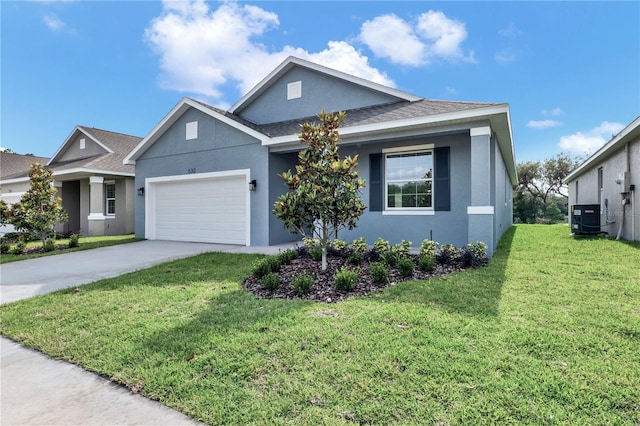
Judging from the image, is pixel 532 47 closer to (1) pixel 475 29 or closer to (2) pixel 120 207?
(1) pixel 475 29

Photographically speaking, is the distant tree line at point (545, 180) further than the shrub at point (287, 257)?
Yes

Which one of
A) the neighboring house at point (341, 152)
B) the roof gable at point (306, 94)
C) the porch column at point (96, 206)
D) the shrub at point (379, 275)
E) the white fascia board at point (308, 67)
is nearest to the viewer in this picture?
the shrub at point (379, 275)

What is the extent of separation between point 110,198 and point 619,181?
69.2 feet

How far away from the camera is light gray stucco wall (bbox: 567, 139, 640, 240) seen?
31.7ft

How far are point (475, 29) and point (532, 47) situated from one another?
13.0 ft

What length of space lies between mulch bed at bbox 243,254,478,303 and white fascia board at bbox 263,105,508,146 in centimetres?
333

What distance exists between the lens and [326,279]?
5.37 meters

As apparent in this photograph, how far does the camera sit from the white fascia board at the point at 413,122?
278 inches

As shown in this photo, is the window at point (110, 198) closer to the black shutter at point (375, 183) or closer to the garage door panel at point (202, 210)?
the garage door panel at point (202, 210)

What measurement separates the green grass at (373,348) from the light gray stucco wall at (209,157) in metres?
5.03

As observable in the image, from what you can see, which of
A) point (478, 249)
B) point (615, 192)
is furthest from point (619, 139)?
point (478, 249)

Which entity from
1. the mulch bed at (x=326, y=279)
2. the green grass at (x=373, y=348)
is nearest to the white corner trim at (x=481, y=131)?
the mulch bed at (x=326, y=279)

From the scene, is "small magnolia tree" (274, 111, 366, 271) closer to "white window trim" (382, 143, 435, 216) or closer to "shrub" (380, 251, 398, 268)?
"shrub" (380, 251, 398, 268)

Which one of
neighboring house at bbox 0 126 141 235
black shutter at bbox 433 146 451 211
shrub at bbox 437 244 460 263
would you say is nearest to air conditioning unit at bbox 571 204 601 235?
black shutter at bbox 433 146 451 211
